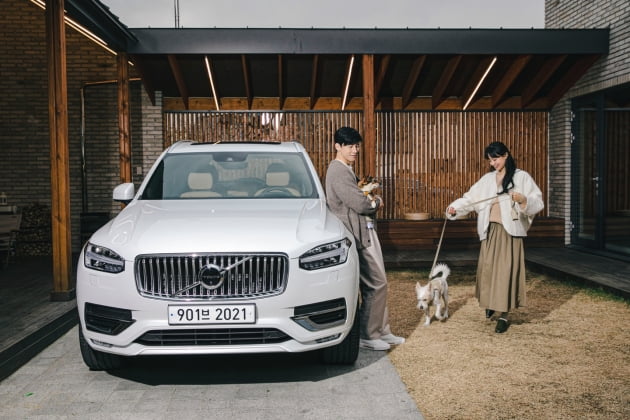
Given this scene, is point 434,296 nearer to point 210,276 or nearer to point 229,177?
point 229,177

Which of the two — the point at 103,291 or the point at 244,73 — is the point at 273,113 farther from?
the point at 103,291

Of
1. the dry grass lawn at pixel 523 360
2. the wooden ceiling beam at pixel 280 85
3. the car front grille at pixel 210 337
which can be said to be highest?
the wooden ceiling beam at pixel 280 85

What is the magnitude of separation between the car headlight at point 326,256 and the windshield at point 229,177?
1103 millimetres

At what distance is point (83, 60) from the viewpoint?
1192 cm

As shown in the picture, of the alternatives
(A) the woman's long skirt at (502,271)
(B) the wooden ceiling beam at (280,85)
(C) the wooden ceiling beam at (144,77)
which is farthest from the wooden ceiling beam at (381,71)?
(A) the woman's long skirt at (502,271)

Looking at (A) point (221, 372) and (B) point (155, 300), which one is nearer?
(B) point (155, 300)

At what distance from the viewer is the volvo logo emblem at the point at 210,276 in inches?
148

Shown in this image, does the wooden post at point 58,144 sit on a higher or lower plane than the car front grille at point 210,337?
higher

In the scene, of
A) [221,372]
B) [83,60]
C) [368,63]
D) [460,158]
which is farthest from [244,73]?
[221,372]

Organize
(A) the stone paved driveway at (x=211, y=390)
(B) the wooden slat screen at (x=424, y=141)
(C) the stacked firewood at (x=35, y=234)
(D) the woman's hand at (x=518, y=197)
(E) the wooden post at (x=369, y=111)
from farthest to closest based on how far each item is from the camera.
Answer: (B) the wooden slat screen at (x=424, y=141) → (C) the stacked firewood at (x=35, y=234) → (E) the wooden post at (x=369, y=111) → (D) the woman's hand at (x=518, y=197) → (A) the stone paved driveway at (x=211, y=390)

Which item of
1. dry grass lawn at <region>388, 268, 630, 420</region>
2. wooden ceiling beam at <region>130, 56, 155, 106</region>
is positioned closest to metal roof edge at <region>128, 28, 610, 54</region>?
wooden ceiling beam at <region>130, 56, 155, 106</region>

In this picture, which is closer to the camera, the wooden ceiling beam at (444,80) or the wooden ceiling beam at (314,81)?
the wooden ceiling beam at (314,81)

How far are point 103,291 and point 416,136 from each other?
9.44m

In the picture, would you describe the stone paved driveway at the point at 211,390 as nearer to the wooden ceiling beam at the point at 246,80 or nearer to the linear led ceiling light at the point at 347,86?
the wooden ceiling beam at the point at 246,80
